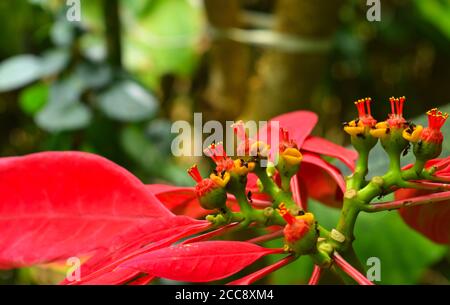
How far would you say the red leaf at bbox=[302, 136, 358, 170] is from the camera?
356 mm

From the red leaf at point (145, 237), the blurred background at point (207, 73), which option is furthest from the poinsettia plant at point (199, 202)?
the blurred background at point (207, 73)

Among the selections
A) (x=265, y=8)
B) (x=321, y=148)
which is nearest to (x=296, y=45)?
(x=321, y=148)

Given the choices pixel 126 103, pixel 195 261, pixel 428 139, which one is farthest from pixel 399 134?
pixel 126 103

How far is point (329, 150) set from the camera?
360 mm

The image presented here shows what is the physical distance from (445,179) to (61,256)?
0.59 ft

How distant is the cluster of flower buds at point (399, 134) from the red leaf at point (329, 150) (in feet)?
0.15

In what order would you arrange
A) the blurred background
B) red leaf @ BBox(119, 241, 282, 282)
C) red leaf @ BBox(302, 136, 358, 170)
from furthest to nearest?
the blurred background < red leaf @ BBox(302, 136, 358, 170) < red leaf @ BBox(119, 241, 282, 282)

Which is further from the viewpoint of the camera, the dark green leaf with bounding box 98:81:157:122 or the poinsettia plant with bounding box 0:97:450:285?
the dark green leaf with bounding box 98:81:157:122

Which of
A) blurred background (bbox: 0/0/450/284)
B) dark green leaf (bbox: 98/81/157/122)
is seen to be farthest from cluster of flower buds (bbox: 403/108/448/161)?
dark green leaf (bbox: 98/81/157/122)

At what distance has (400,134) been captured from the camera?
303 mm

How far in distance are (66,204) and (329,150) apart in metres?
0.15

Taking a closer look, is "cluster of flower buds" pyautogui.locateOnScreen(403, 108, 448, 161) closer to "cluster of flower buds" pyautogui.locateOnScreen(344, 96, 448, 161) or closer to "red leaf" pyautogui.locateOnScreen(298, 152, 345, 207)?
"cluster of flower buds" pyautogui.locateOnScreen(344, 96, 448, 161)

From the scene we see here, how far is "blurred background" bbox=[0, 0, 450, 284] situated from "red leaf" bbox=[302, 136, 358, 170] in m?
0.13
